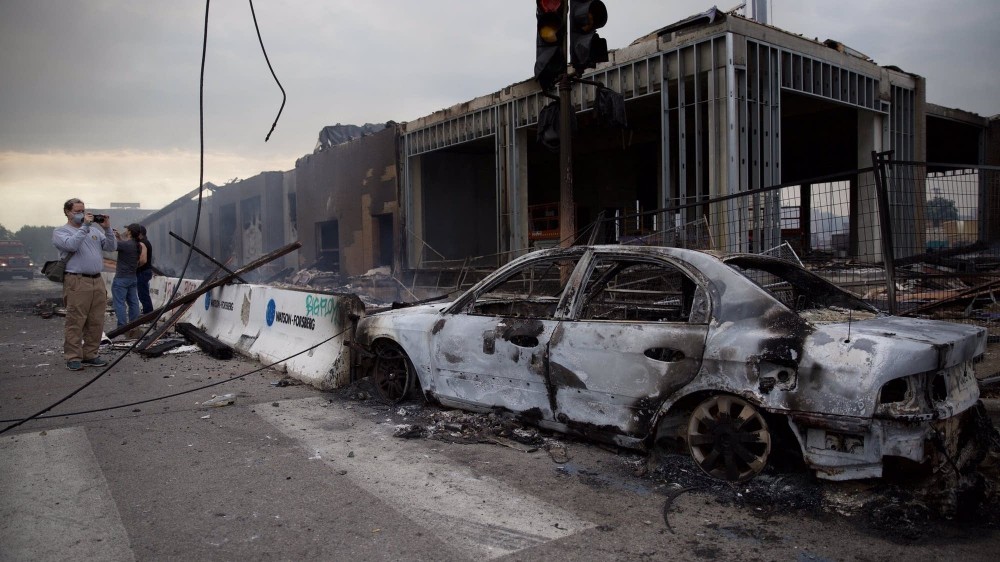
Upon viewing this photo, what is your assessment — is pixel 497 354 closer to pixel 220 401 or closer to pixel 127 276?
pixel 220 401

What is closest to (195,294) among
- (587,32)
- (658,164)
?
(587,32)

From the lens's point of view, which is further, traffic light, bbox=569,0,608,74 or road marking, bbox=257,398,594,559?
traffic light, bbox=569,0,608,74

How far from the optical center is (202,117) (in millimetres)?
5801

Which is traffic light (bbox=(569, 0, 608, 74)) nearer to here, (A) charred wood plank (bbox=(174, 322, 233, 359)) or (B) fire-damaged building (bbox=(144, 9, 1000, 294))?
(B) fire-damaged building (bbox=(144, 9, 1000, 294))

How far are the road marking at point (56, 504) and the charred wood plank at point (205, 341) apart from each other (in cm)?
363

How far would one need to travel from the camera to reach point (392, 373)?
5.70 metres

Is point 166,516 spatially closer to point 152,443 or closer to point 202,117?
point 152,443

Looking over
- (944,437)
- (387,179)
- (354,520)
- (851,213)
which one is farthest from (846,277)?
(387,179)

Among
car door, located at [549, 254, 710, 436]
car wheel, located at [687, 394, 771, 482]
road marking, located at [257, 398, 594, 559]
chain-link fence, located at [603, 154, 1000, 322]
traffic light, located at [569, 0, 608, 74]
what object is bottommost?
road marking, located at [257, 398, 594, 559]

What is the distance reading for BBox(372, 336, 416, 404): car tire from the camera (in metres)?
5.57

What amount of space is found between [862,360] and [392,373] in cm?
380

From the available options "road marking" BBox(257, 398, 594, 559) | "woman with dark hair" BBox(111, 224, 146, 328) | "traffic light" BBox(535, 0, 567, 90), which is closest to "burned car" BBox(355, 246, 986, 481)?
"road marking" BBox(257, 398, 594, 559)

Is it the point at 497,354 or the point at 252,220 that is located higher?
the point at 252,220

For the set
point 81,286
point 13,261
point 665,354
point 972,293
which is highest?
point 13,261
